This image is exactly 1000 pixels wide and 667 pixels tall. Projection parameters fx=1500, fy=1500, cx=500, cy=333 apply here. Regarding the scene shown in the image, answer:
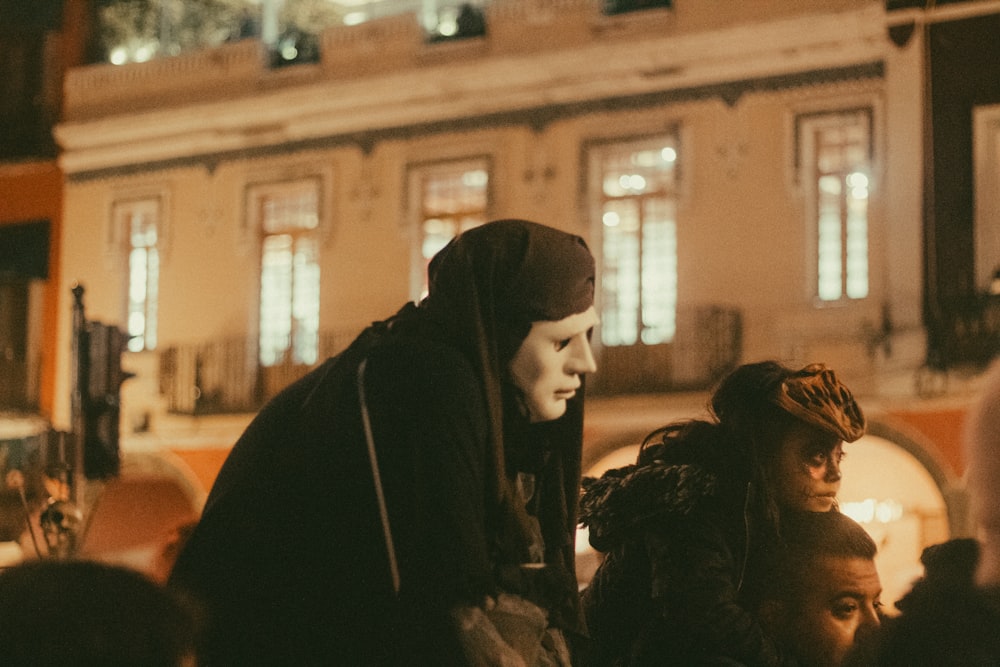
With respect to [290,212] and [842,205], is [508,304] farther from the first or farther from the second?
[290,212]

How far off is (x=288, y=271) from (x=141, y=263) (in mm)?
2172

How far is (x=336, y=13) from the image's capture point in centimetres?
1833

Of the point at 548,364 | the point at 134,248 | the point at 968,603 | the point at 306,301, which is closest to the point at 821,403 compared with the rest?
the point at 548,364

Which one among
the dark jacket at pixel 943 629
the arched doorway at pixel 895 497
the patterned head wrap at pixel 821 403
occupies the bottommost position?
the arched doorway at pixel 895 497

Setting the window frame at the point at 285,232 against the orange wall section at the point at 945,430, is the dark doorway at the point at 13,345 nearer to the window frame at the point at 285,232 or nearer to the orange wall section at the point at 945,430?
the window frame at the point at 285,232

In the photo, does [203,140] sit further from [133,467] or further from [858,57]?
[858,57]

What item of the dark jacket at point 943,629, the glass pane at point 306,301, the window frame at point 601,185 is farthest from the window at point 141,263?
the dark jacket at point 943,629

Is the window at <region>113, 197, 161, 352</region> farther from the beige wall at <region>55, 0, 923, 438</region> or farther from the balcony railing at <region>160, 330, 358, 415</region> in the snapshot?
the balcony railing at <region>160, 330, 358, 415</region>

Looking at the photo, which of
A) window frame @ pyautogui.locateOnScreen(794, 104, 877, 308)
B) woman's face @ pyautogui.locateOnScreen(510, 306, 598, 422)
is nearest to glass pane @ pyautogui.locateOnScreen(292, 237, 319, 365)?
window frame @ pyautogui.locateOnScreen(794, 104, 877, 308)

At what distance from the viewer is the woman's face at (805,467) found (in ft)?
11.1

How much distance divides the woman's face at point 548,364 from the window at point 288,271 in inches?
572

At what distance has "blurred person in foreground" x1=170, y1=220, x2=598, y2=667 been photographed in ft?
8.17

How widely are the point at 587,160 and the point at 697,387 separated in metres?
2.78

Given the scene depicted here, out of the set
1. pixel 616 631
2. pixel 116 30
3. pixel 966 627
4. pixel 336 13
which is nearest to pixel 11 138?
pixel 116 30
